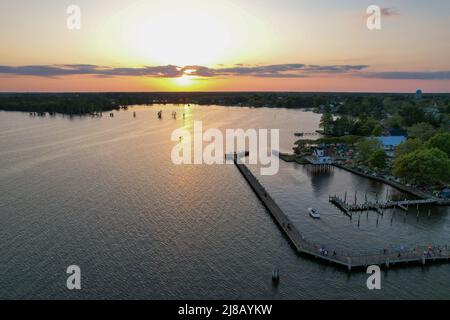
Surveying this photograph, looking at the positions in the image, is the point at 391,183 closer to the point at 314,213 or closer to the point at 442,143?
the point at 442,143

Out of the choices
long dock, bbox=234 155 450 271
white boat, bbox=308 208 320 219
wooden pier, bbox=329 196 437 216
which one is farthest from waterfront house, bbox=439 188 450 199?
white boat, bbox=308 208 320 219

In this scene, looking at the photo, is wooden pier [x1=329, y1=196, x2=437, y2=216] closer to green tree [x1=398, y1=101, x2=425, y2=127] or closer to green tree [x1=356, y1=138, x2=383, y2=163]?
green tree [x1=356, y1=138, x2=383, y2=163]

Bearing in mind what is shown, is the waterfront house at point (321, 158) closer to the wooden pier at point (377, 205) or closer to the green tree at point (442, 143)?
the green tree at point (442, 143)

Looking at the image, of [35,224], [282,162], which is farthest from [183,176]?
[35,224]

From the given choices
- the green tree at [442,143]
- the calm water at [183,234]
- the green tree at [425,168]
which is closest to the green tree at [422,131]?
the green tree at [442,143]

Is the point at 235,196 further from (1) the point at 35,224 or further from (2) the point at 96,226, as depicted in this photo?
(1) the point at 35,224
